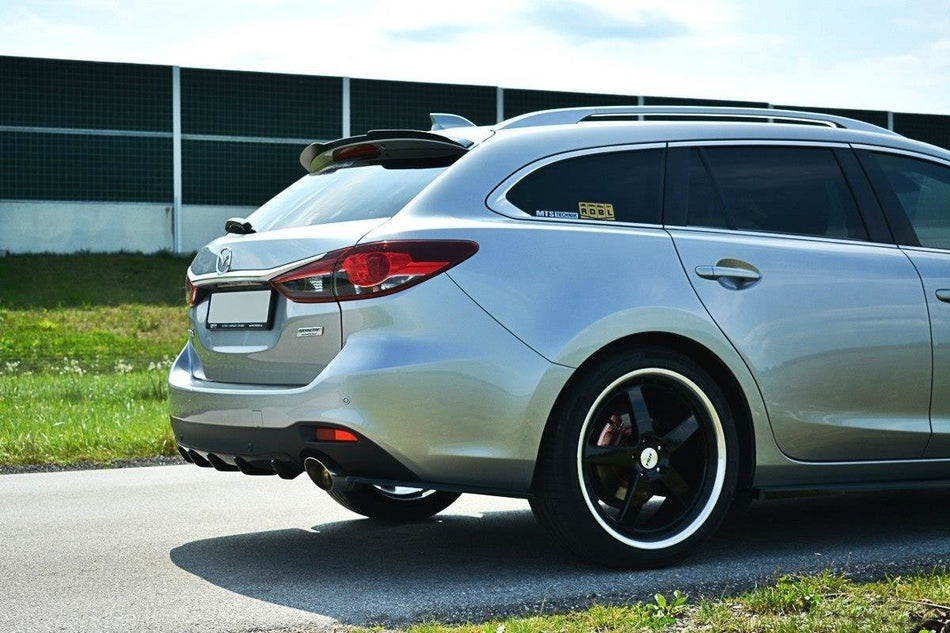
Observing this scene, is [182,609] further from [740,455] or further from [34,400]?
[34,400]

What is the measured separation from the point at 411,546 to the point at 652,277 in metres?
1.70

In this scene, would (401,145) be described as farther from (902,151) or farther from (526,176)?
(902,151)

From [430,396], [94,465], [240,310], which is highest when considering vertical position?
[240,310]

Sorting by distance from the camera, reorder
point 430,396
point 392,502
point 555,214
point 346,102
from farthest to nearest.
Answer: point 346,102 < point 392,502 < point 555,214 < point 430,396

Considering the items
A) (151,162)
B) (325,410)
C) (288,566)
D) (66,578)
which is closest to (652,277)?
(325,410)

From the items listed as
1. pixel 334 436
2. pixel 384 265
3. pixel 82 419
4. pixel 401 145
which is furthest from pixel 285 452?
pixel 82 419

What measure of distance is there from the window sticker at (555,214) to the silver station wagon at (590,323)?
0.02 meters

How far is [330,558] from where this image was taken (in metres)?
5.92

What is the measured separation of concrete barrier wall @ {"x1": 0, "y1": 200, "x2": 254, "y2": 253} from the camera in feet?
126

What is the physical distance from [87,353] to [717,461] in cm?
2402

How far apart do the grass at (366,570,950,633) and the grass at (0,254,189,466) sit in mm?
5842

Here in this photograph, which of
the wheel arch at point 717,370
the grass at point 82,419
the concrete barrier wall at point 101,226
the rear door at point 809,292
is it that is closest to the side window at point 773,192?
the rear door at point 809,292

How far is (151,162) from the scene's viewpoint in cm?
3862

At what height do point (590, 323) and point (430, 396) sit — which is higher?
point (590, 323)
